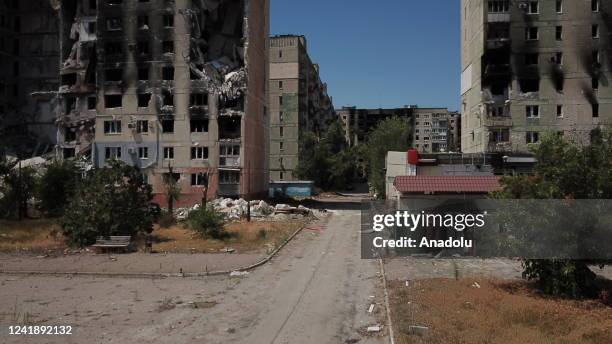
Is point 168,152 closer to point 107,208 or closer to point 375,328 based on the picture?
point 107,208

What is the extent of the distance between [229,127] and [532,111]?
31.4 m

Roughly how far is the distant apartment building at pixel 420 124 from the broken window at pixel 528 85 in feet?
285

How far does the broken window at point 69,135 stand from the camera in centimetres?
5435

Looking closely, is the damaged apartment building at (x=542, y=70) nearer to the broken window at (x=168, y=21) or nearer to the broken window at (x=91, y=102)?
the broken window at (x=168, y=21)

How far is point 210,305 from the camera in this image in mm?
15734

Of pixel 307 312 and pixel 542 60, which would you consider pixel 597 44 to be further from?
pixel 307 312

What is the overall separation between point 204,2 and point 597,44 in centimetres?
4042

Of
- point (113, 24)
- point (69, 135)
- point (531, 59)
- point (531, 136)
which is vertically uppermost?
point (113, 24)

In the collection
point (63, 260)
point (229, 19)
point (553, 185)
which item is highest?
point (229, 19)

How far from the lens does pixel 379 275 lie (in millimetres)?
20359

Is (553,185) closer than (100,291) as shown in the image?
Yes

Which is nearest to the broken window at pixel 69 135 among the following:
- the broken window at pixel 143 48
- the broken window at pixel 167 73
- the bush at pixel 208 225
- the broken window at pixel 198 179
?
the broken window at pixel 143 48

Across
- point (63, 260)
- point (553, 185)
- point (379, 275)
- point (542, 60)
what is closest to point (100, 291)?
point (63, 260)

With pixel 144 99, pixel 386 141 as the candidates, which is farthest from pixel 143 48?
pixel 386 141
